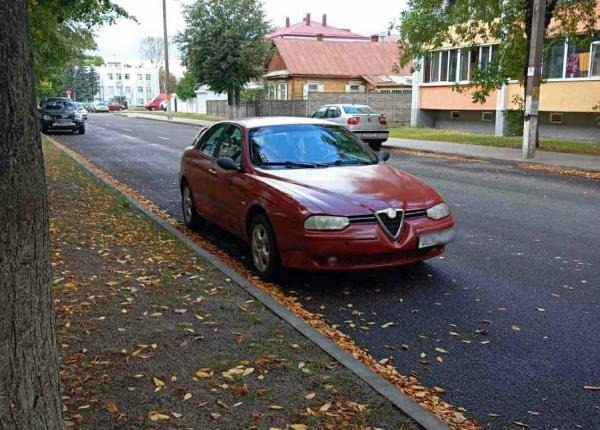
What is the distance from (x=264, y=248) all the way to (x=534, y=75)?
45.7 feet

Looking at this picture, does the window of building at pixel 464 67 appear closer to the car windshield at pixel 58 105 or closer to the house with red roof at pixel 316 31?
the car windshield at pixel 58 105

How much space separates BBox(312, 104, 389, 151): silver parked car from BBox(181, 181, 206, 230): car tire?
14.0m

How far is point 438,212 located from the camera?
597cm

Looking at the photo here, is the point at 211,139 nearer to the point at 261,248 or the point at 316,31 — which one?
the point at 261,248

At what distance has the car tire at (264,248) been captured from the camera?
19.3 ft

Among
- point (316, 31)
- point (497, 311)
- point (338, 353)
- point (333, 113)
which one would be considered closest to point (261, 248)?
point (338, 353)

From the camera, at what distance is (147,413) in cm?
338

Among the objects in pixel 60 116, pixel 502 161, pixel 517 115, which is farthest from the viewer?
pixel 60 116

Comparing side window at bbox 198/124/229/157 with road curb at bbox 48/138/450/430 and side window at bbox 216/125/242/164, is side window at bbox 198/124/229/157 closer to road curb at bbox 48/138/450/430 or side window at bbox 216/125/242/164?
side window at bbox 216/125/242/164

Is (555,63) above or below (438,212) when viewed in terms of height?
above

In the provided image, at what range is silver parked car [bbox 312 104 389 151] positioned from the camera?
22297 mm

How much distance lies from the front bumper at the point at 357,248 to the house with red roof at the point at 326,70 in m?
41.4

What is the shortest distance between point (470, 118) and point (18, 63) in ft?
107

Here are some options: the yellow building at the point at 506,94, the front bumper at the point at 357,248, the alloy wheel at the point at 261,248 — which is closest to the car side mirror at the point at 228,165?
the alloy wheel at the point at 261,248
